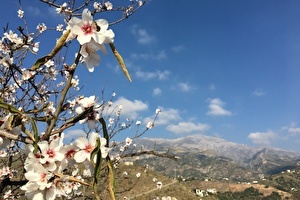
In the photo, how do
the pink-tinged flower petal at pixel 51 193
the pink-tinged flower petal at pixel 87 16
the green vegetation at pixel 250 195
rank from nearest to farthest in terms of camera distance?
the pink-tinged flower petal at pixel 51 193 → the pink-tinged flower petal at pixel 87 16 → the green vegetation at pixel 250 195

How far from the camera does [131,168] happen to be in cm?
6056

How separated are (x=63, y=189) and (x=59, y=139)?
20cm

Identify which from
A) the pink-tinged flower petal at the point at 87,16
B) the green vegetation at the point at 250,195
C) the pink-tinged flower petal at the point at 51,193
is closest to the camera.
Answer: the pink-tinged flower petal at the point at 51,193

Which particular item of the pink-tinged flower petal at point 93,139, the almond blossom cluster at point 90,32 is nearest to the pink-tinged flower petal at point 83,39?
the almond blossom cluster at point 90,32

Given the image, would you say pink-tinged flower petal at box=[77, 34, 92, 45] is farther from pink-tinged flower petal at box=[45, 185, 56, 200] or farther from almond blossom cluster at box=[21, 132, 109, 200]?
pink-tinged flower petal at box=[45, 185, 56, 200]

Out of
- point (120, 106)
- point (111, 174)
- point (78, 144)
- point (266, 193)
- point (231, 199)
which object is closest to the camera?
point (111, 174)

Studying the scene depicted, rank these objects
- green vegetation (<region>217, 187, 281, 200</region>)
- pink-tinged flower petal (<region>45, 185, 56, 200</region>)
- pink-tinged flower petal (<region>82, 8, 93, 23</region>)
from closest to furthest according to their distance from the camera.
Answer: pink-tinged flower petal (<region>45, 185, 56, 200</region>), pink-tinged flower petal (<region>82, 8, 93, 23</region>), green vegetation (<region>217, 187, 281, 200</region>)

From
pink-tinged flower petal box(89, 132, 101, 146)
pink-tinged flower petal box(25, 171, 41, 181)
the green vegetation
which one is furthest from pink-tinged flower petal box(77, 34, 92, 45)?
the green vegetation

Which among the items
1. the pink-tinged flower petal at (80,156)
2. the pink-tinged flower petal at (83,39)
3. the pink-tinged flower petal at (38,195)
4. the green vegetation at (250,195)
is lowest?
the pink-tinged flower petal at (38,195)

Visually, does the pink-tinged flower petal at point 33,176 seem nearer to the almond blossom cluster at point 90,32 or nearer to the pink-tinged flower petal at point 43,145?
the pink-tinged flower petal at point 43,145

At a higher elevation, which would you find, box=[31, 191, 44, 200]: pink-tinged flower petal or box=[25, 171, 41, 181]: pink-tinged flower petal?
box=[25, 171, 41, 181]: pink-tinged flower petal

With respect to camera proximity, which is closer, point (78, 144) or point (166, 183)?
point (78, 144)

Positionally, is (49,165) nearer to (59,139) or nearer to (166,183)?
(59,139)

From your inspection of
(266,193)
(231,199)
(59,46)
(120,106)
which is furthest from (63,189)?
(266,193)
